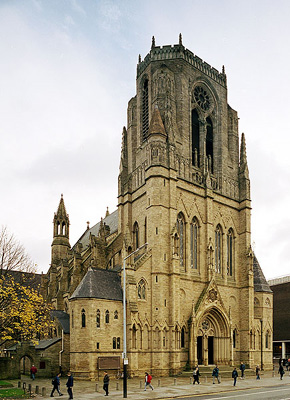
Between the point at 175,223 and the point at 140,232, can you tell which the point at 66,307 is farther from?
the point at 175,223

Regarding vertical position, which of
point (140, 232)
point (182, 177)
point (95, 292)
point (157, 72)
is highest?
point (157, 72)

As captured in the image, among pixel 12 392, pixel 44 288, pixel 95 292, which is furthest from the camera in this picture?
pixel 44 288

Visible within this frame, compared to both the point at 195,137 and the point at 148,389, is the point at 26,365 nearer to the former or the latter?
the point at 148,389

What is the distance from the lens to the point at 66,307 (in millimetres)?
52094

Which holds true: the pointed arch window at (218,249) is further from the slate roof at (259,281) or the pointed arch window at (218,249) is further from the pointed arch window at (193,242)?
the slate roof at (259,281)

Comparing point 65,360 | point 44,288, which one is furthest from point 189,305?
point 44,288

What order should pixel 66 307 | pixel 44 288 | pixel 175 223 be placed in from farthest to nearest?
pixel 44 288 < pixel 66 307 < pixel 175 223

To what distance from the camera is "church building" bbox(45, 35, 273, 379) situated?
128 ft

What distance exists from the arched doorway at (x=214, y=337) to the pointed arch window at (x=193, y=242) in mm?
5309

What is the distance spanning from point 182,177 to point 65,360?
2199 cm

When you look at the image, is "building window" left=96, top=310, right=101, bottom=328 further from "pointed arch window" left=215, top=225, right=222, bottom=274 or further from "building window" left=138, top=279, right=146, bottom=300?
"pointed arch window" left=215, top=225, right=222, bottom=274

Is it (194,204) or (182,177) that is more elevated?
(182,177)

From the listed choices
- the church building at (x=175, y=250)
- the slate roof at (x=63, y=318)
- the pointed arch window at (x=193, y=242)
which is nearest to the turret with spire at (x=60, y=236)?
the church building at (x=175, y=250)

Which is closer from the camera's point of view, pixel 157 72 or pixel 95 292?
pixel 95 292
